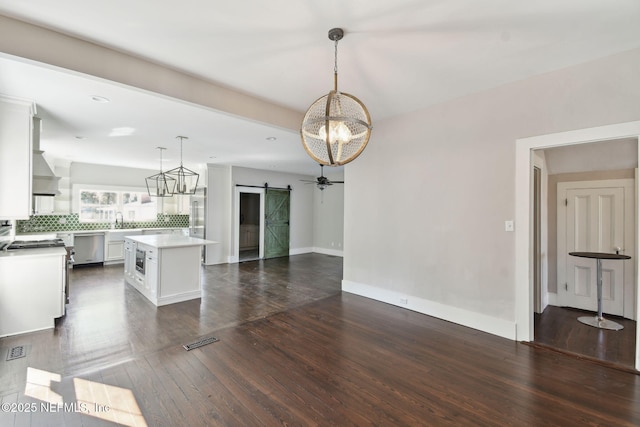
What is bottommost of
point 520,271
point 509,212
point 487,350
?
point 487,350

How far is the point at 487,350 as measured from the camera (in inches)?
115

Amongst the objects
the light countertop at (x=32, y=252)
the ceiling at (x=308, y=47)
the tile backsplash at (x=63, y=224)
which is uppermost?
the ceiling at (x=308, y=47)

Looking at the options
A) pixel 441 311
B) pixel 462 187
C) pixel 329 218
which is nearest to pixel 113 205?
pixel 329 218

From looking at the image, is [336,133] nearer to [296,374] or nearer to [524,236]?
[296,374]

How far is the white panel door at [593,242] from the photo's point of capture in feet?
12.2

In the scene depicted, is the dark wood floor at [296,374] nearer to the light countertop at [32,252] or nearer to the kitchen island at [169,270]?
the kitchen island at [169,270]

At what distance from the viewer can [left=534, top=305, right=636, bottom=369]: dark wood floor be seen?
2751 mm

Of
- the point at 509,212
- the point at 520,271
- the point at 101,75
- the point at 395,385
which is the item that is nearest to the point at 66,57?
the point at 101,75

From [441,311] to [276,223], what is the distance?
573 cm

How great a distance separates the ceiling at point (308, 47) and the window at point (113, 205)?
4048 millimetres

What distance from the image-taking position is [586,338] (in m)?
3.14

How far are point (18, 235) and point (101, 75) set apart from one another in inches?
240

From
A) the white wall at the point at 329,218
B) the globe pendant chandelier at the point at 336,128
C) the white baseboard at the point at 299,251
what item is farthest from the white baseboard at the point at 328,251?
the globe pendant chandelier at the point at 336,128

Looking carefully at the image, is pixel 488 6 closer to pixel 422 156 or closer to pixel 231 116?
pixel 422 156
